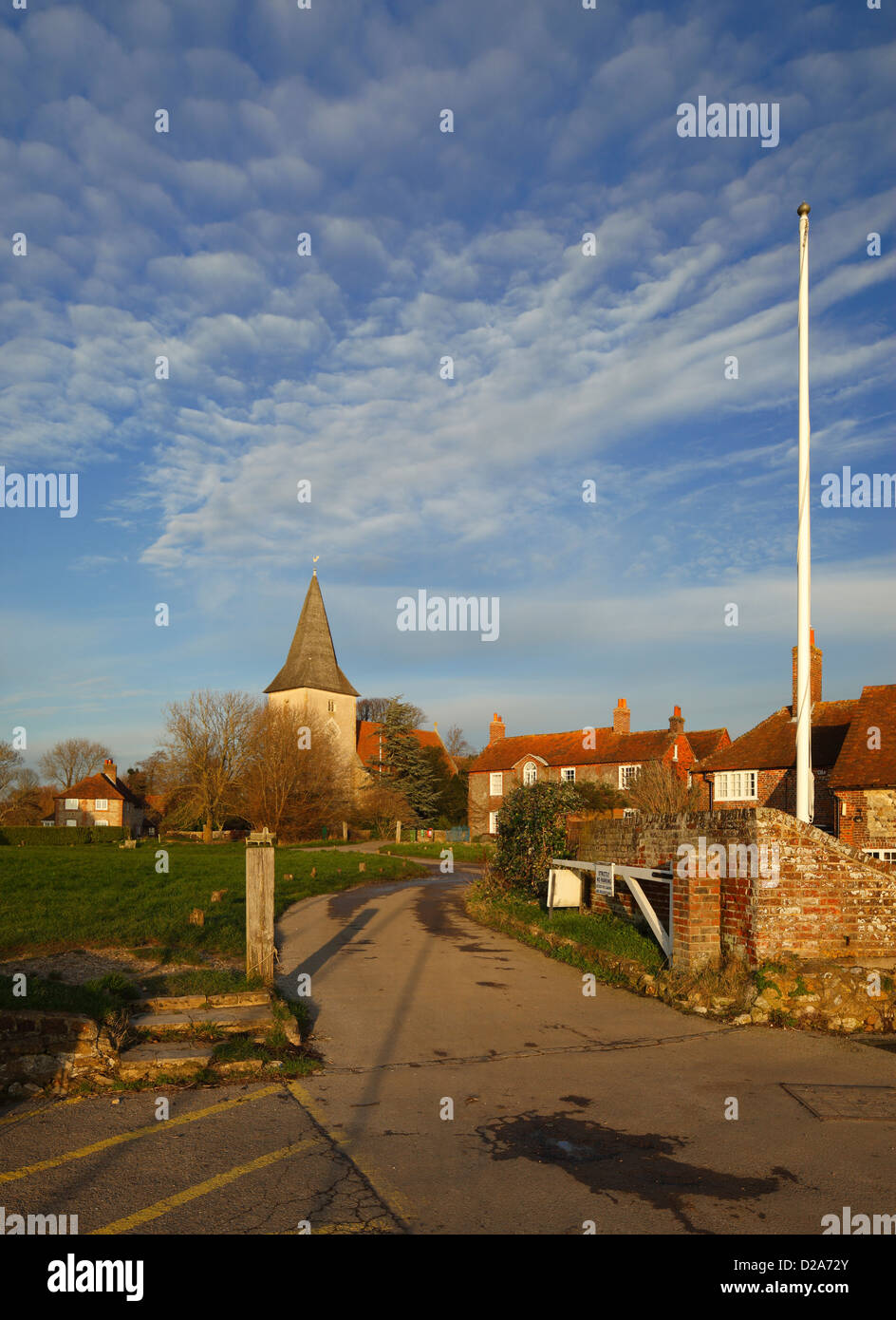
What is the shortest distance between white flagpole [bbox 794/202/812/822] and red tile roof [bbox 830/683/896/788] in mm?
15510

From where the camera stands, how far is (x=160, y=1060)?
6.95 metres

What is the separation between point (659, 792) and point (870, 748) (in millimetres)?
7626

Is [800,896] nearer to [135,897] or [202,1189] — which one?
[202,1189]

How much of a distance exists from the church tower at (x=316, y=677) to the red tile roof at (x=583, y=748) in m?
18.9

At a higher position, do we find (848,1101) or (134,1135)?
(134,1135)

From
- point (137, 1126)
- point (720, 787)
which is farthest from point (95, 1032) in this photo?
point (720, 787)

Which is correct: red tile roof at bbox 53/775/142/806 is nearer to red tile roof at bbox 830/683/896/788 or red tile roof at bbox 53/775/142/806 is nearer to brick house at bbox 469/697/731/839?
brick house at bbox 469/697/731/839

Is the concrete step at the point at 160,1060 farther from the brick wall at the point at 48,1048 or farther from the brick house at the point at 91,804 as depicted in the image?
the brick house at the point at 91,804

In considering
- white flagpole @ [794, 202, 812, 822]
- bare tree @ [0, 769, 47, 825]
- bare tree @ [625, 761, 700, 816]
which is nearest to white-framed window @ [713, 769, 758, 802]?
bare tree @ [625, 761, 700, 816]

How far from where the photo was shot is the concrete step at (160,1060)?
6859mm

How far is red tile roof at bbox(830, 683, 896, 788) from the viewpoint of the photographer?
85.8 feet

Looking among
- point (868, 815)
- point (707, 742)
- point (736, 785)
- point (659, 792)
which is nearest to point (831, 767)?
point (868, 815)

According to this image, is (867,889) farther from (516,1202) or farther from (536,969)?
(516,1202)
